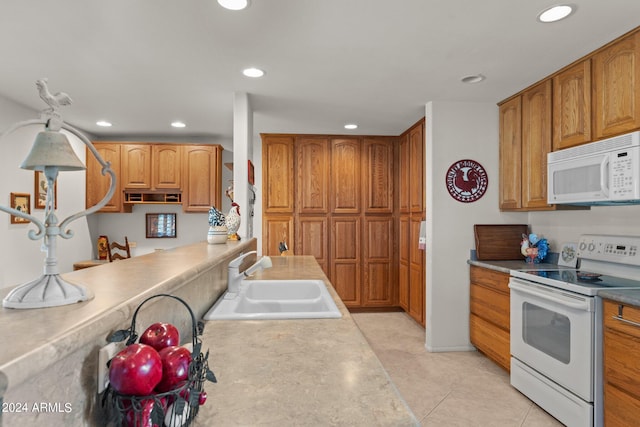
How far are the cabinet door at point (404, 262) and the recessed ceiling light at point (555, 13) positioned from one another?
2720mm

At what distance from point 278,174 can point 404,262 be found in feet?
6.38

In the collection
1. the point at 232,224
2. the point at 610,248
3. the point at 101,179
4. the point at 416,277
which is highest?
the point at 101,179

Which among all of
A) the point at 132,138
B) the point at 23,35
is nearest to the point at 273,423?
the point at 23,35

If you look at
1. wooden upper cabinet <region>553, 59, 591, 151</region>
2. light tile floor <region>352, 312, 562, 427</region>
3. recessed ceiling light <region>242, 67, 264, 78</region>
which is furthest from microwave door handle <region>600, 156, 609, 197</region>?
recessed ceiling light <region>242, 67, 264, 78</region>

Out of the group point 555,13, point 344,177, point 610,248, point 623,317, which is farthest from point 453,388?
point 344,177

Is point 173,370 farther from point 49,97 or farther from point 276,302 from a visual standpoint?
point 276,302

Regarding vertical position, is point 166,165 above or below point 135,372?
above

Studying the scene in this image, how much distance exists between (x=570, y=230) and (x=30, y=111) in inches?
199

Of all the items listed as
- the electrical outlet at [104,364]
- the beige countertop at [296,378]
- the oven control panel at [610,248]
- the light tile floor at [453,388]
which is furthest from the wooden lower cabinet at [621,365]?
the electrical outlet at [104,364]

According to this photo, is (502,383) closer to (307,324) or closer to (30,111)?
(307,324)

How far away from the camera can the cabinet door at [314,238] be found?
185 inches

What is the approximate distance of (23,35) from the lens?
2.16 metres

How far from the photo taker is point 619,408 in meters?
1.83

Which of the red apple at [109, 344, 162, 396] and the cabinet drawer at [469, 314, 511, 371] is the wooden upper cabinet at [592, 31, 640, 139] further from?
the red apple at [109, 344, 162, 396]
